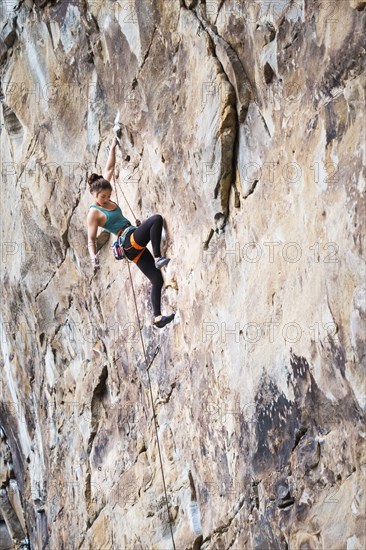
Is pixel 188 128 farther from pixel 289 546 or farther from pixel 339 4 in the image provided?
pixel 289 546

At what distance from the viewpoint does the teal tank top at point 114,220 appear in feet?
28.0

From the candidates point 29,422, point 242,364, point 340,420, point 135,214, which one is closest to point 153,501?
point 242,364

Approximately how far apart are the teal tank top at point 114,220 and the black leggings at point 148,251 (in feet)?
0.77

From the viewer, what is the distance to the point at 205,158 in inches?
301

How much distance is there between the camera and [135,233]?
328 inches

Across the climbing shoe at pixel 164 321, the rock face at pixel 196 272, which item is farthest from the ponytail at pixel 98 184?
the climbing shoe at pixel 164 321

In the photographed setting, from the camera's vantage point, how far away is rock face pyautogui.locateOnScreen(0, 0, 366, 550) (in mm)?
6051

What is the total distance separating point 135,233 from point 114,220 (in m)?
0.36

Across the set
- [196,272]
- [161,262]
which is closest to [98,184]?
[161,262]

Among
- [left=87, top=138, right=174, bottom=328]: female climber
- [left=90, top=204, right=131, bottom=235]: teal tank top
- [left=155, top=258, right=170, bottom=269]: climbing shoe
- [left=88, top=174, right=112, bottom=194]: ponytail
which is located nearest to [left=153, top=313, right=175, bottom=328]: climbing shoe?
[left=87, top=138, right=174, bottom=328]: female climber

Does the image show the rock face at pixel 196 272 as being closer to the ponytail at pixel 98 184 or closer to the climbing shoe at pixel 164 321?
the climbing shoe at pixel 164 321

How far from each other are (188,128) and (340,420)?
3.31 metres

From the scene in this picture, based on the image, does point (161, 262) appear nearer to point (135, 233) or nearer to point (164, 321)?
point (135, 233)

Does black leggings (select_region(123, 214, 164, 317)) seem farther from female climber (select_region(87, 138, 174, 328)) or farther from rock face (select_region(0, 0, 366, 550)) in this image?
rock face (select_region(0, 0, 366, 550))
